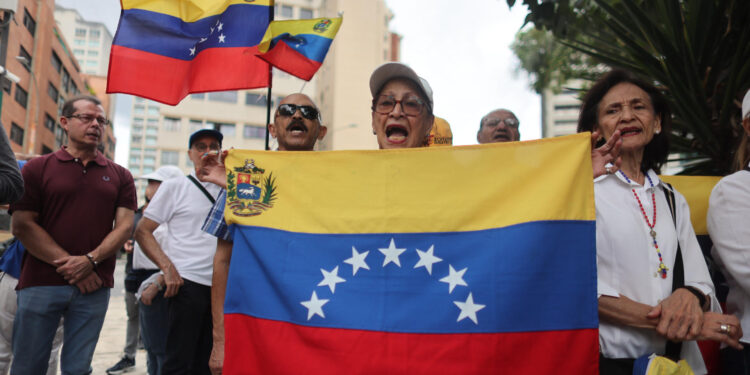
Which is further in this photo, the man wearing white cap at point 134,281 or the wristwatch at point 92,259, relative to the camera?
the man wearing white cap at point 134,281

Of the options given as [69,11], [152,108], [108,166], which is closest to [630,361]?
[108,166]

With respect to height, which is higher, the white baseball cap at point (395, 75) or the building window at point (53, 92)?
the building window at point (53, 92)

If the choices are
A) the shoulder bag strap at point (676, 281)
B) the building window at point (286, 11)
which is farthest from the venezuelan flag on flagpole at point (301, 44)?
the building window at point (286, 11)

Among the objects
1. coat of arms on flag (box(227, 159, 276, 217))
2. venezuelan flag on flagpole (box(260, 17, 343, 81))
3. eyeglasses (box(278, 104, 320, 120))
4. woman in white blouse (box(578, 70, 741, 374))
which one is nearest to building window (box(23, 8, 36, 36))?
venezuelan flag on flagpole (box(260, 17, 343, 81))

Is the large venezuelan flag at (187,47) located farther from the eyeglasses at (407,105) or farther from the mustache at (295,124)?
the eyeglasses at (407,105)

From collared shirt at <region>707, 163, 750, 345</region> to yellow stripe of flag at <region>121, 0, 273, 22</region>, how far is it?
9.88 feet

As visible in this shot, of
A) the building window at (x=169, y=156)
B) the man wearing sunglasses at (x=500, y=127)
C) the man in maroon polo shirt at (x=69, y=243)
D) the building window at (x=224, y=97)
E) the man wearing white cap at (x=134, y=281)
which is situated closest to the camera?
the man in maroon polo shirt at (x=69, y=243)

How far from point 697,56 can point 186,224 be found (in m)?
3.89

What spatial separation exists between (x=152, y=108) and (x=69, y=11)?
68604mm

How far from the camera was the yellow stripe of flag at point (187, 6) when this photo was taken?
3696 millimetres

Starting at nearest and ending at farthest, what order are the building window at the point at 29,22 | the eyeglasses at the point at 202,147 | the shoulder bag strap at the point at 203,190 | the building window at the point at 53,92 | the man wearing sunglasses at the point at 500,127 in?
1. the shoulder bag strap at the point at 203,190
2. the man wearing sunglasses at the point at 500,127
3. the eyeglasses at the point at 202,147
4. the building window at the point at 29,22
5. the building window at the point at 53,92

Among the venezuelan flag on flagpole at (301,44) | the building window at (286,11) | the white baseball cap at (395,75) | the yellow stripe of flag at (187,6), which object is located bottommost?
the white baseball cap at (395,75)

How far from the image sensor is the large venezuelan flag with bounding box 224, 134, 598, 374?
2.12 m

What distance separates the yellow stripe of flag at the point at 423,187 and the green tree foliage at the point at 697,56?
1.90m
